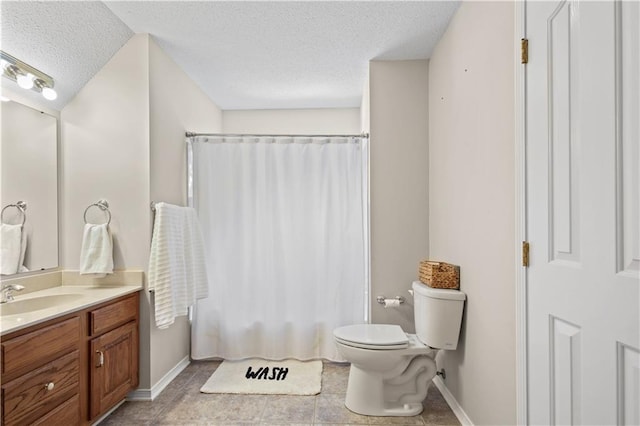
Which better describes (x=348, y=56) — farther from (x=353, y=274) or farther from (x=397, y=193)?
(x=353, y=274)

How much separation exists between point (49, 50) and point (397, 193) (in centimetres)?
247

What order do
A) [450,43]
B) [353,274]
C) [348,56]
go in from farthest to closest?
[353,274]
[348,56]
[450,43]

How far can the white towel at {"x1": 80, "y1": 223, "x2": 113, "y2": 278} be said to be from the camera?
7.86ft

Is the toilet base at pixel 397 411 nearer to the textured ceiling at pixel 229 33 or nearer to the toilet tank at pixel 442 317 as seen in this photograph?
the toilet tank at pixel 442 317

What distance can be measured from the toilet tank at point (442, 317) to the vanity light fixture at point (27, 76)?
2.61 meters

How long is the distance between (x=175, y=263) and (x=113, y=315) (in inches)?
20.4

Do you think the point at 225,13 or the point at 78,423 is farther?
the point at 225,13

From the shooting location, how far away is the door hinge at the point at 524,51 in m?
1.45

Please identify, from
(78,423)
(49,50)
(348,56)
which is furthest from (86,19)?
(78,423)

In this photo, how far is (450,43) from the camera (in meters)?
2.45

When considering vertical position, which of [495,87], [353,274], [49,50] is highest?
[49,50]

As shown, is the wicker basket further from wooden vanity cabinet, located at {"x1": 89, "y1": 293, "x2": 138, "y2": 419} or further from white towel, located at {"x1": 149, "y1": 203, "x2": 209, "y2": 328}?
wooden vanity cabinet, located at {"x1": 89, "y1": 293, "x2": 138, "y2": 419}

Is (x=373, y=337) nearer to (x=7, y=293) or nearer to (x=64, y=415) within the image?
(x=64, y=415)

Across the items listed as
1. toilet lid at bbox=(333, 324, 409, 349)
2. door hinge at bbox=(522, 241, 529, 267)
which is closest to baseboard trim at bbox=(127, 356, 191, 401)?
toilet lid at bbox=(333, 324, 409, 349)
